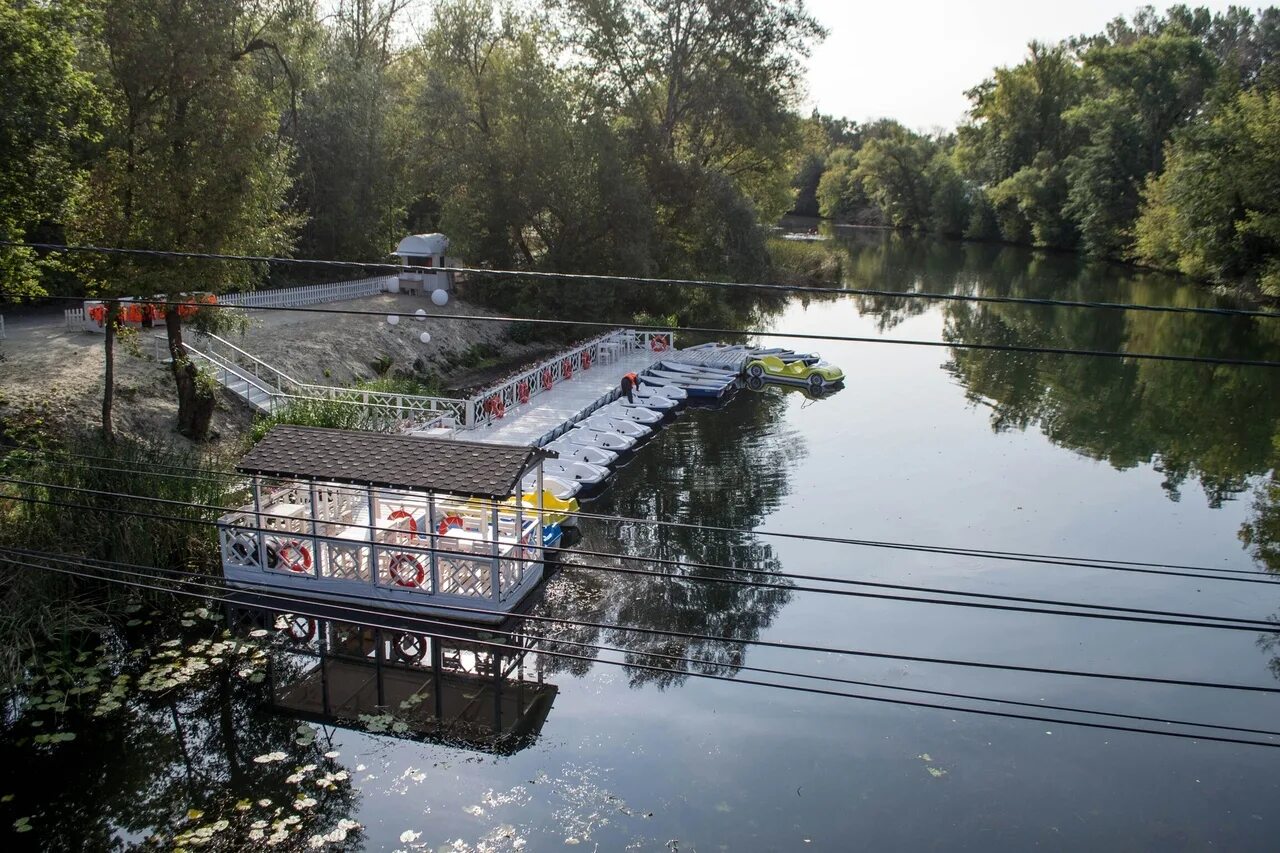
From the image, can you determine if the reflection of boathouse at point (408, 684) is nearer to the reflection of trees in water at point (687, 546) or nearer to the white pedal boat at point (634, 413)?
the reflection of trees in water at point (687, 546)

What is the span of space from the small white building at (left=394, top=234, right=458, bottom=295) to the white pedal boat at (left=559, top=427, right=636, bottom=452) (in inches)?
655

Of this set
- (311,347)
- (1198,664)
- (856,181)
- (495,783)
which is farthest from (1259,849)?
(856,181)

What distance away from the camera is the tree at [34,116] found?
1548 cm

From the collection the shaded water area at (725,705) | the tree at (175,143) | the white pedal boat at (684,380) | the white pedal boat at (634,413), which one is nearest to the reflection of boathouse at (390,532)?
the shaded water area at (725,705)

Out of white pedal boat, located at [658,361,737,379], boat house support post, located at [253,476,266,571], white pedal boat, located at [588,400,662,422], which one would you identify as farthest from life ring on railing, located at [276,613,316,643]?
white pedal boat, located at [658,361,737,379]

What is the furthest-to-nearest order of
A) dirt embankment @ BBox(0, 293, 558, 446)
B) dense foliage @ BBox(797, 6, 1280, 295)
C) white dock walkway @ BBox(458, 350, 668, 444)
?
dense foliage @ BBox(797, 6, 1280, 295) < white dock walkway @ BBox(458, 350, 668, 444) < dirt embankment @ BBox(0, 293, 558, 446)

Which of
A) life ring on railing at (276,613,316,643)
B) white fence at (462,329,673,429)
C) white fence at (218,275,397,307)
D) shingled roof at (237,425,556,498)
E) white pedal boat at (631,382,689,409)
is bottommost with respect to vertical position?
life ring on railing at (276,613,316,643)

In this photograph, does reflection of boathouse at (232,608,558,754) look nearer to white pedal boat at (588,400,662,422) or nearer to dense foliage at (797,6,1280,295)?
white pedal boat at (588,400,662,422)

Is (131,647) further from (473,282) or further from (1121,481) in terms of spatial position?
(473,282)

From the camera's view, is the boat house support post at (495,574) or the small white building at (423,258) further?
the small white building at (423,258)

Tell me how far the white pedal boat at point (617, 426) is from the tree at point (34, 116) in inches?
515

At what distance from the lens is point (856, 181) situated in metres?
101

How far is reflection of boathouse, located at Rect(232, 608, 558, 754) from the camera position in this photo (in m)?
13.0

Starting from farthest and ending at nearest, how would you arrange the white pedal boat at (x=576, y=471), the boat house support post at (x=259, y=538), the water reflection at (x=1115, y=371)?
the water reflection at (x=1115, y=371) → the white pedal boat at (x=576, y=471) → the boat house support post at (x=259, y=538)
